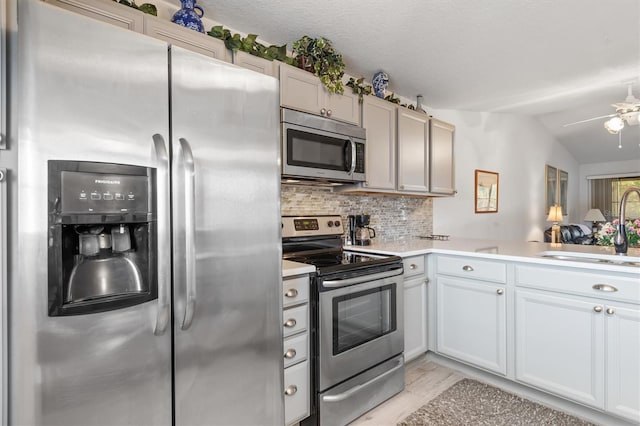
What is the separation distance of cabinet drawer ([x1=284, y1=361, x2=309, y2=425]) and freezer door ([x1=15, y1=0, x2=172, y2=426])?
2.44ft

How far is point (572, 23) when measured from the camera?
7.59 feet

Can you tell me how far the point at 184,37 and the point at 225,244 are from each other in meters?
1.14

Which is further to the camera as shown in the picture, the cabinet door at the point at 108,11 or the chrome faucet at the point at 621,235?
the chrome faucet at the point at 621,235

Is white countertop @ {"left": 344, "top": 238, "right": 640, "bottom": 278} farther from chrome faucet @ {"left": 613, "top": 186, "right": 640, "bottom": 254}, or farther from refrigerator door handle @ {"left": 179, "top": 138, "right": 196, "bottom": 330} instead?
refrigerator door handle @ {"left": 179, "top": 138, "right": 196, "bottom": 330}

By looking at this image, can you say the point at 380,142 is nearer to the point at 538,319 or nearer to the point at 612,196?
the point at 538,319

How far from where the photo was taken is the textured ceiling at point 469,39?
208 cm

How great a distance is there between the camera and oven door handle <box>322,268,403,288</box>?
72.9 inches

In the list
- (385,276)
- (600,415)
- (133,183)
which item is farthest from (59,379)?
(600,415)

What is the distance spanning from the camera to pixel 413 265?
2.54m

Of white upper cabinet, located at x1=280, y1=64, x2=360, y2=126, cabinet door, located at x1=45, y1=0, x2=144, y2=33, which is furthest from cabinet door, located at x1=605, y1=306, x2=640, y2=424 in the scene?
cabinet door, located at x1=45, y1=0, x2=144, y2=33

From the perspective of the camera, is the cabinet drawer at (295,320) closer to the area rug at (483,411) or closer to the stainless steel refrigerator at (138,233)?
the stainless steel refrigerator at (138,233)

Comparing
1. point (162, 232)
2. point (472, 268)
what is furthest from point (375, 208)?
point (162, 232)

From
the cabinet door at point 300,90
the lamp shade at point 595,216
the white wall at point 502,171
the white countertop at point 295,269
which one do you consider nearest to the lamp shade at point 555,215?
the white wall at point 502,171

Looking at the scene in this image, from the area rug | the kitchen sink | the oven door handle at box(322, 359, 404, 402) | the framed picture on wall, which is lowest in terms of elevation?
the area rug
